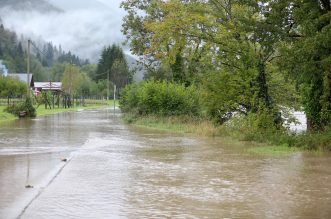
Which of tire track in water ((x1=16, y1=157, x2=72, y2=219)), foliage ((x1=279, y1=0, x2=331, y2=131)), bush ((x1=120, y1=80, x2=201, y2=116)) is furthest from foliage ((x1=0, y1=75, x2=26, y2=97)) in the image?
tire track in water ((x1=16, y1=157, x2=72, y2=219))

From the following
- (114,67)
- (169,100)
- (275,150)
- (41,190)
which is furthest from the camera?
(114,67)

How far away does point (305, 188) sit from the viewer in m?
10.7

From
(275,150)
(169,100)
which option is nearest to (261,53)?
(275,150)

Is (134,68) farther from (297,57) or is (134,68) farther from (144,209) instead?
(144,209)

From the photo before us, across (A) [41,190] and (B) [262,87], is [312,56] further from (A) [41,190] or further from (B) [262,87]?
(A) [41,190]

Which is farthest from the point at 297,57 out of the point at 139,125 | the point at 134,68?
the point at 134,68

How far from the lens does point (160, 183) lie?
37.1 ft

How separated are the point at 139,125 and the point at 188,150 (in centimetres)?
1599

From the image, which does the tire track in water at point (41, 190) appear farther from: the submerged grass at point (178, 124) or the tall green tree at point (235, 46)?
the submerged grass at point (178, 124)

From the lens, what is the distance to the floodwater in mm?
8609

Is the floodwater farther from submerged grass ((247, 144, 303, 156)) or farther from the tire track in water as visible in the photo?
submerged grass ((247, 144, 303, 156))

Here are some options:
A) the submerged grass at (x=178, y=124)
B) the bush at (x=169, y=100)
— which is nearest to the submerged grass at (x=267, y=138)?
the submerged grass at (x=178, y=124)

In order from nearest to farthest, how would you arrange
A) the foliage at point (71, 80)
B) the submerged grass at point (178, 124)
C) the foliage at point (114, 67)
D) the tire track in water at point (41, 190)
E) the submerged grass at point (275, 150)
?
the tire track in water at point (41, 190), the submerged grass at point (275, 150), the submerged grass at point (178, 124), the foliage at point (71, 80), the foliage at point (114, 67)

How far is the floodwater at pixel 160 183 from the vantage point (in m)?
8.61
